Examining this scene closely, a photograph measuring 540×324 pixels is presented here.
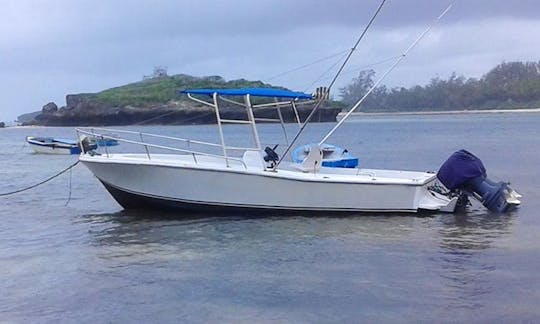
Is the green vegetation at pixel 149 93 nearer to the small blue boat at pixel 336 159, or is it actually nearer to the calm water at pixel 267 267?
the small blue boat at pixel 336 159

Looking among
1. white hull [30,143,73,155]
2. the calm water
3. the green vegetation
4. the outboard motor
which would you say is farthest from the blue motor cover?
the green vegetation

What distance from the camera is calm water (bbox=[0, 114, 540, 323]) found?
11.1 metres

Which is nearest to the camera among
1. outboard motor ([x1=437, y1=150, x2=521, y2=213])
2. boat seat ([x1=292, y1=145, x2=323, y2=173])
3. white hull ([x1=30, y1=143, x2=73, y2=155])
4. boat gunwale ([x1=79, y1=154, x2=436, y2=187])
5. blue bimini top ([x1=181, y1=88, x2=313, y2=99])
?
boat gunwale ([x1=79, y1=154, x2=436, y2=187])

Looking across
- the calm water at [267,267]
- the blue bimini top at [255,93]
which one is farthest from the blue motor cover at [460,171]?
the blue bimini top at [255,93]

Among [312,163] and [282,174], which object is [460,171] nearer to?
[312,163]

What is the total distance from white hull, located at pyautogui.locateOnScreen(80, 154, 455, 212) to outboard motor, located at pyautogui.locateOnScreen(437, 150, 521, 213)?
0.72 meters

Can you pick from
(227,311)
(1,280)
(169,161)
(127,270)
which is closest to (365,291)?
(227,311)

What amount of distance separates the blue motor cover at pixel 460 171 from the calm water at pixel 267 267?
901mm

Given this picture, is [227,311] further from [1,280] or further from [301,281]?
[1,280]

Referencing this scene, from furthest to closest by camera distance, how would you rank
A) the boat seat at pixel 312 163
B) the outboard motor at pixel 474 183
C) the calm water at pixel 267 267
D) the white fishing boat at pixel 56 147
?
the white fishing boat at pixel 56 147 → the outboard motor at pixel 474 183 → the boat seat at pixel 312 163 → the calm water at pixel 267 267

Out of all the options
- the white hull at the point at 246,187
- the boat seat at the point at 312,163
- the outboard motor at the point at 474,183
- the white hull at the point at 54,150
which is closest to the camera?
the white hull at the point at 246,187

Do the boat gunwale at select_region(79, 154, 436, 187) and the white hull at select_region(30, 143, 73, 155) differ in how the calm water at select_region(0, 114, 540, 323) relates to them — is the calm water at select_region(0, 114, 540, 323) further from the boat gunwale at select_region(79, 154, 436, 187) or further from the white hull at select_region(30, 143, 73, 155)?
the white hull at select_region(30, 143, 73, 155)

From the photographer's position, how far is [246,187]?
18.4m

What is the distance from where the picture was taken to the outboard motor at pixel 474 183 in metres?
19.5
